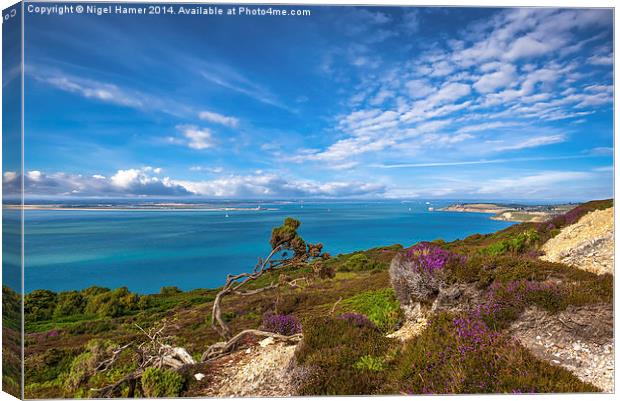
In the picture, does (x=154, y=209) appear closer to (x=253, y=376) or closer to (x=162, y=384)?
(x=162, y=384)

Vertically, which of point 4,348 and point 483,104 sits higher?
point 483,104

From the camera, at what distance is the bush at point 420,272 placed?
15.9ft

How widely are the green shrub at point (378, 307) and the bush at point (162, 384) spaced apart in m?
2.79

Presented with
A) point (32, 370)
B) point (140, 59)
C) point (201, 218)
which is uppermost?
point (140, 59)

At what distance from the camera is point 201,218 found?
19.3 feet

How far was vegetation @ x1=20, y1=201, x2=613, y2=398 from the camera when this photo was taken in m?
3.94

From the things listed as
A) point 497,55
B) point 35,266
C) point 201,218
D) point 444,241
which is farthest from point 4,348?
point 497,55

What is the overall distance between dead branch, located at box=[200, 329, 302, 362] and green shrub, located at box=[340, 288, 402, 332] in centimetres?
120

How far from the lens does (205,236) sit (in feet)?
19.4

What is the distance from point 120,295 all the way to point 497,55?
277 inches

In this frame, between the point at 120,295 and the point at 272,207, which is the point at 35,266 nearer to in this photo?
the point at 120,295

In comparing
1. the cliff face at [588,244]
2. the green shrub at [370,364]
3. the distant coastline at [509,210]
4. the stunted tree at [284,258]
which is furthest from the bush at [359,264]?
the cliff face at [588,244]

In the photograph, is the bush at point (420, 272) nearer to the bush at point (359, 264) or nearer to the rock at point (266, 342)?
the bush at point (359, 264)

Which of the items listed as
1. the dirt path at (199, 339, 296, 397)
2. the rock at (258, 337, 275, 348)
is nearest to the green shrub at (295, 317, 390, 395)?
the dirt path at (199, 339, 296, 397)
